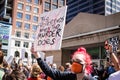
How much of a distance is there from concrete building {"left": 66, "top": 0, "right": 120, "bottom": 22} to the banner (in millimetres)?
88884

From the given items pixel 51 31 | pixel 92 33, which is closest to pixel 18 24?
pixel 92 33

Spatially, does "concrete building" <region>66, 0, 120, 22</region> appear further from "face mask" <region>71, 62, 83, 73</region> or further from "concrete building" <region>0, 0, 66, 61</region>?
"face mask" <region>71, 62, 83, 73</region>

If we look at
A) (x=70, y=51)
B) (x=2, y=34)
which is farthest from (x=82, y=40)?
(x=2, y=34)

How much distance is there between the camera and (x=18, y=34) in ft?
203

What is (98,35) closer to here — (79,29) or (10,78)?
(79,29)

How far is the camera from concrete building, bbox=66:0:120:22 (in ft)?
310

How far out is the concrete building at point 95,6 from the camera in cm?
9444

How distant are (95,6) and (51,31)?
3632 inches

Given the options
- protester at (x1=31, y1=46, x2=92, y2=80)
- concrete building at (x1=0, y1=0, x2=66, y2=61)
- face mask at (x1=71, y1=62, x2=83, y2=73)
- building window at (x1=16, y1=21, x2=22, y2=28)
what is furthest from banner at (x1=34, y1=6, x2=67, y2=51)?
building window at (x1=16, y1=21, x2=22, y2=28)

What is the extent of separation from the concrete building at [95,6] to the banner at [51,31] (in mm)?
88884

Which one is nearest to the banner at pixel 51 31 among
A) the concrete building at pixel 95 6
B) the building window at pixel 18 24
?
the building window at pixel 18 24

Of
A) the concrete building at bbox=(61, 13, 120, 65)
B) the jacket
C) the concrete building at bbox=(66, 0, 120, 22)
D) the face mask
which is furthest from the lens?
the concrete building at bbox=(66, 0, 120, 22)

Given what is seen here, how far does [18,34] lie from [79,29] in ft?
146

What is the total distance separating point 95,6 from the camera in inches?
3804
